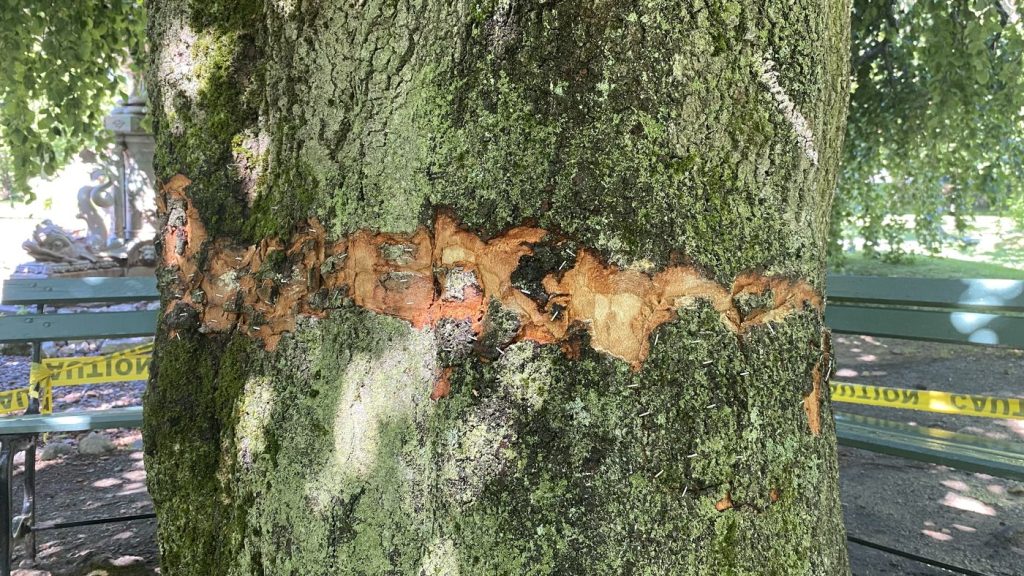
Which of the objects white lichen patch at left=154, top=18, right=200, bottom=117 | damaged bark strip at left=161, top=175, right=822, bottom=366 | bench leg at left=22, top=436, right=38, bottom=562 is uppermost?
white lichen patch at left=154, top=18, right=200, bottom=117

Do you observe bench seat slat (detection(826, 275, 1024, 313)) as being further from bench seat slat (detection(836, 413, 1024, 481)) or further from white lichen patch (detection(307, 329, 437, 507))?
white lichen patch (detection(307, 329, 437, 507))

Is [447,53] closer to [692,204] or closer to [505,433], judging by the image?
[692,204]

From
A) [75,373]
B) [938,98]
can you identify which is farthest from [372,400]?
[938,98]

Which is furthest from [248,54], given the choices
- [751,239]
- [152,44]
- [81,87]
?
[81,87]

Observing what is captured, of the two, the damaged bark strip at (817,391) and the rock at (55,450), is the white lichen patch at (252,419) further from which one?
the rock at (55,450)

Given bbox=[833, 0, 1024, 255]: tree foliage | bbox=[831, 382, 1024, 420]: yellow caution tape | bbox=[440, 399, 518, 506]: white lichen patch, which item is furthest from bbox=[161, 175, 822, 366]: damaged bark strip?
bbox=[833, 0, 1024, 255]: tree foliage

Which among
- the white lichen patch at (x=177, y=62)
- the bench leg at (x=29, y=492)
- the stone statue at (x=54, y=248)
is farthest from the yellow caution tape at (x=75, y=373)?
the stone statue at (x=54, y=248)

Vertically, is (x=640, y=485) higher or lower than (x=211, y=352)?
lower
